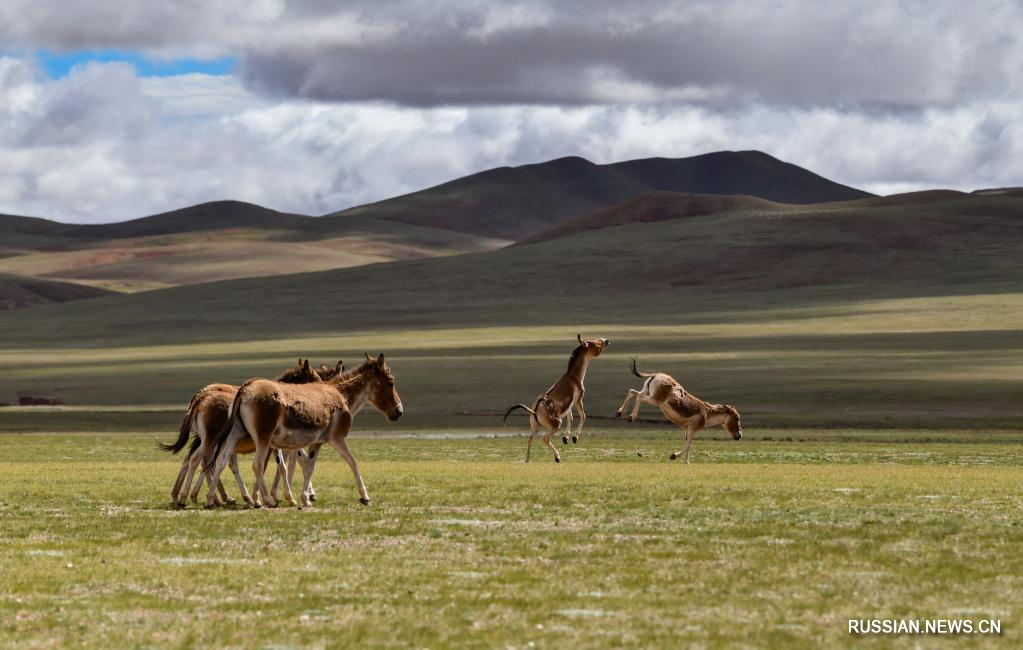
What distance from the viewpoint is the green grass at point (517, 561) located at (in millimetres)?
10461

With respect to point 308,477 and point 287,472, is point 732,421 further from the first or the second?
point 308,477

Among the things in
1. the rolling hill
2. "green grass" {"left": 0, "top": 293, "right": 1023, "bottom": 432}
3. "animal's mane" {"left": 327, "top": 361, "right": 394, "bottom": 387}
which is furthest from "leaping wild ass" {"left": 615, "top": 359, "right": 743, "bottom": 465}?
the rolling hill

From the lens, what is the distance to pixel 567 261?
141250 mm

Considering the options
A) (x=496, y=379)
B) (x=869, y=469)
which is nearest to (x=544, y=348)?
(x=496, y=379)

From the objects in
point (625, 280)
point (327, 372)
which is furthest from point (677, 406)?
point (625, 280)

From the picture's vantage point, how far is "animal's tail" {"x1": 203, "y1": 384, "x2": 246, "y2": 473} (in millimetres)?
18297

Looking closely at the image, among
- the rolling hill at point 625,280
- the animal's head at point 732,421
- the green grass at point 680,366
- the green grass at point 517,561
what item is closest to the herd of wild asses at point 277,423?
the green grass at point 517,561

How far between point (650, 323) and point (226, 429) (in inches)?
3203

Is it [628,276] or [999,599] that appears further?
[628,276]

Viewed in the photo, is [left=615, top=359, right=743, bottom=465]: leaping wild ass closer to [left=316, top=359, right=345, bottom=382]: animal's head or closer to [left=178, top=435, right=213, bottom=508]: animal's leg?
[left=316, top=359, right=345, bottom=382]: animal's head

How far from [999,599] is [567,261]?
130118 mm

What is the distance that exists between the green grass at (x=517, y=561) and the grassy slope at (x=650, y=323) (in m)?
27.3

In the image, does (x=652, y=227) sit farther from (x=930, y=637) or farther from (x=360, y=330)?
(x=930, y=637)

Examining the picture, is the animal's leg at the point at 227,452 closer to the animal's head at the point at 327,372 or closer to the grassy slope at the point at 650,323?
the animal's head at the point at 327,372
